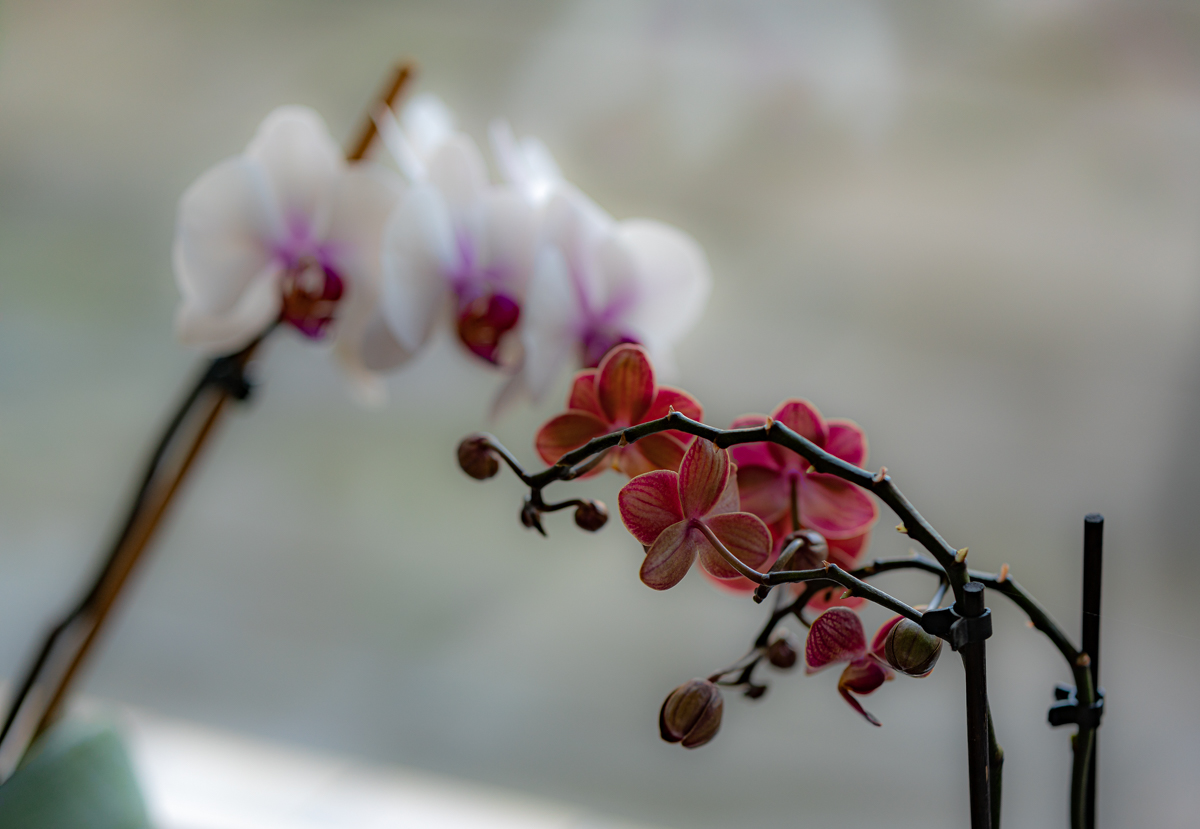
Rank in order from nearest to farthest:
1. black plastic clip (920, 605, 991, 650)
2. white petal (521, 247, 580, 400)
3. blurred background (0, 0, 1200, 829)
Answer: black plastic clip (920, 605, 991, 650)
white petal (521, 247, 580, 400)
blurred background (0, 0, 1200, 829)

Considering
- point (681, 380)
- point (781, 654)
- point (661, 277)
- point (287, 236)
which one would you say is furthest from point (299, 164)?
point (681, 380)

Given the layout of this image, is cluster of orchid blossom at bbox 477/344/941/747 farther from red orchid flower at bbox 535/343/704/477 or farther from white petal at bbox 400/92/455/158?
white petal at bbox 400/92/455/158

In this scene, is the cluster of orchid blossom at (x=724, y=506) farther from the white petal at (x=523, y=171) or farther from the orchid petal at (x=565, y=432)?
the white petal at (x=523, y=171)

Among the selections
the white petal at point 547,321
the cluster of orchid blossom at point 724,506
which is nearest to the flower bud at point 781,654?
the cluster of orchid blossom at point 724,506

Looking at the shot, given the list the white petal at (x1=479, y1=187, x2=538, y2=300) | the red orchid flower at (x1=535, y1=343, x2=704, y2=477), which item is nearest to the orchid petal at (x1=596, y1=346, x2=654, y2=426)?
the red orchid flower at (x1=535, y1=343, x2=704, y2=477)

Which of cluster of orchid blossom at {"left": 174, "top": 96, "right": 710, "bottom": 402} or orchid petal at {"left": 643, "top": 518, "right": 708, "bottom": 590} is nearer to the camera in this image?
orchid petal at {"left": 643, "top": 518, "right": 708, "bottom": 590}

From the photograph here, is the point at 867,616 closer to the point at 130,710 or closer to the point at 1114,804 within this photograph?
the point at 1114,804

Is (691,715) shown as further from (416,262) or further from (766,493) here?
(416,262)
